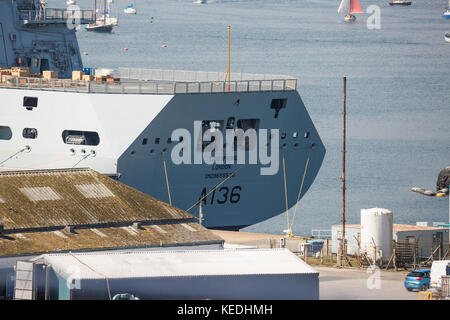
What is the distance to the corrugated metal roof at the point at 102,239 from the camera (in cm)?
3559

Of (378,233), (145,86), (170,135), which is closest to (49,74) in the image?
(145,86)

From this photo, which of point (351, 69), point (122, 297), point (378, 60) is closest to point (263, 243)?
point (122, 297)

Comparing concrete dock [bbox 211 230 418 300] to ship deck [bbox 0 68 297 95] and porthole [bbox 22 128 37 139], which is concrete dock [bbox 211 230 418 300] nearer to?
ship deck [bbox 0 68 297 95]

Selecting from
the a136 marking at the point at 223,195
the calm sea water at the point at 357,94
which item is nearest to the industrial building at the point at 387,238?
the a136 marking at the point at 223,195

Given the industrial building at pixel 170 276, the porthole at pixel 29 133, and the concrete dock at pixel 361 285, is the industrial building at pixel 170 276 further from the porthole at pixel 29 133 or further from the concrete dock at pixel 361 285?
the porthole at pixel 29 133

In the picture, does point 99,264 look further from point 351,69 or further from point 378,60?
point 378,60

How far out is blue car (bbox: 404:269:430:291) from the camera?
3928cm

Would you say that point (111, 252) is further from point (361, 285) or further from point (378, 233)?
point (378, 233)

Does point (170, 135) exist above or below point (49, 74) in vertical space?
below

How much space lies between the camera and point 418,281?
39344mm

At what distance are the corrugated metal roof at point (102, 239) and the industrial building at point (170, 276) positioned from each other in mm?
2725

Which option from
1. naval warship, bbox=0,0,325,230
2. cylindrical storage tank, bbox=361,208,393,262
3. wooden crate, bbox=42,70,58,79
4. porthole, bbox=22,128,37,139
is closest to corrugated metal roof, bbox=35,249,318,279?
cylindrical storage tank, bbox=361,208,393,262

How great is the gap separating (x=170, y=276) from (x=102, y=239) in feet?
22.0

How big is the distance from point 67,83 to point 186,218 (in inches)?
585
